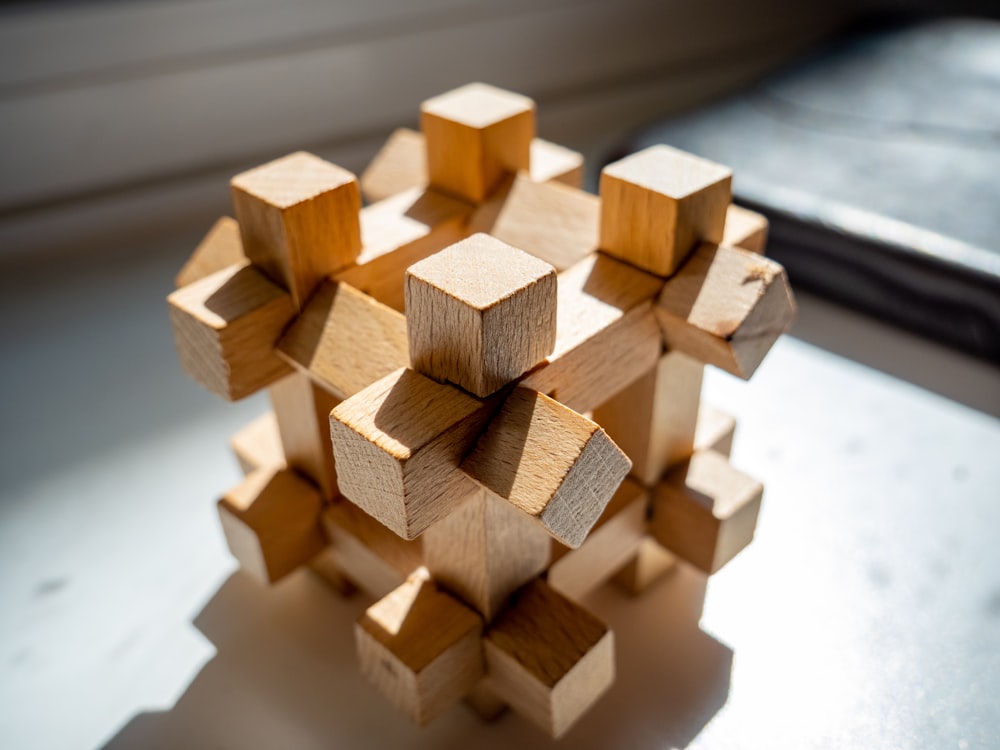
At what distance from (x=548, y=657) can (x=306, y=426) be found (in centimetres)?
19

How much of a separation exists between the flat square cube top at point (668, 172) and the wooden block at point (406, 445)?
0.49ft

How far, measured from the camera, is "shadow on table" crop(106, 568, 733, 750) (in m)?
0.53

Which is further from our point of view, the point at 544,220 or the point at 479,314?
the point at 544,220

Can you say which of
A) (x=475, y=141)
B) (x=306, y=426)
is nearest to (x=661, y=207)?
(x=475, y=141)

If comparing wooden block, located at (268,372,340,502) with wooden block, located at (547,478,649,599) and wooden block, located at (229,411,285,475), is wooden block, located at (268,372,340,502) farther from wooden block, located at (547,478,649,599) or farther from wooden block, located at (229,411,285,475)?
wooden block, located at (547,478,649,599)

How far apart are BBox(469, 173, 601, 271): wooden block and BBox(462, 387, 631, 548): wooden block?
0.47 feet

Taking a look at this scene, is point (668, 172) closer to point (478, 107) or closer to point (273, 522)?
point (478, 107)

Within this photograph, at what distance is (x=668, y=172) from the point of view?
0.48 m

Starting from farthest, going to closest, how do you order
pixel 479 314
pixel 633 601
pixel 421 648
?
1. pixel 633 601
2. pixel 421 648
3. pixel 479 314

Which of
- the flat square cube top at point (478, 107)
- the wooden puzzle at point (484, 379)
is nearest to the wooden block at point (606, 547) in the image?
the wooden puzzle at point (484, 379)

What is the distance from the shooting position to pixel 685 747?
52 cm

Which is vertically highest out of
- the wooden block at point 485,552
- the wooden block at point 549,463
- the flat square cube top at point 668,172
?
the flat square cube top at point 668,172

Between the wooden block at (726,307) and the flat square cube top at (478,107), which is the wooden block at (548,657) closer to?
the wooden block at (726,307)

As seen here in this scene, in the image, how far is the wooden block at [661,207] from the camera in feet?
1.53
